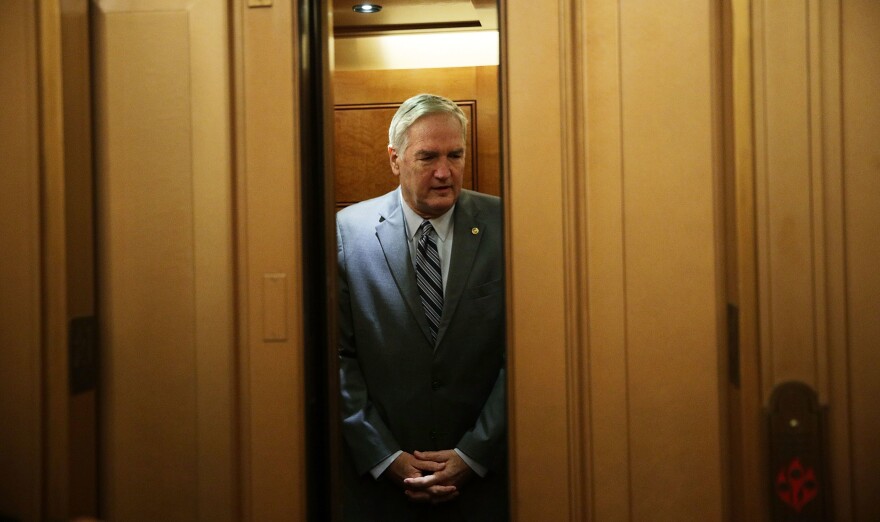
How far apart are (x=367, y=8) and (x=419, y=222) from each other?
926 millimetres

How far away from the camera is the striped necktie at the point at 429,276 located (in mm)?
2842

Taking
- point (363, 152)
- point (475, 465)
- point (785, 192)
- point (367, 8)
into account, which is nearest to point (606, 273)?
point (785, 192)

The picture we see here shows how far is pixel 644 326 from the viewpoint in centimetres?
172

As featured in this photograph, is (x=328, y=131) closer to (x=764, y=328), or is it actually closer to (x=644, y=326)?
(x=644, y=326)

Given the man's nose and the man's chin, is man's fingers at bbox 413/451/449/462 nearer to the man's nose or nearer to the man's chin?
the man's chin

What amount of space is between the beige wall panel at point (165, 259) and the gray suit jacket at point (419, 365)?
86 centimetres

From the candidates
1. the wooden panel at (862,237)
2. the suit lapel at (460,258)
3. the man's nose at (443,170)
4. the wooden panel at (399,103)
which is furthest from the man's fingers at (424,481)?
the wooden panel at (399,103)

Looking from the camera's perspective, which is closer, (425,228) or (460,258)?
(460,258)

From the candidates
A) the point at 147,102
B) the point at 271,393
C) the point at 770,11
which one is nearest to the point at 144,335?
the point at 271,393

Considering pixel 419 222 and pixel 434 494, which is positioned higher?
pixel 419 222

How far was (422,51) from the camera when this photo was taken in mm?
3674

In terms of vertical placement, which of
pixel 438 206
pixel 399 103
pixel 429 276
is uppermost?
pixel 399 103

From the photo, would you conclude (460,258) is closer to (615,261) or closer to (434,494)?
(434,494)

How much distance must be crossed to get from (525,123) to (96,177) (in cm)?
101
